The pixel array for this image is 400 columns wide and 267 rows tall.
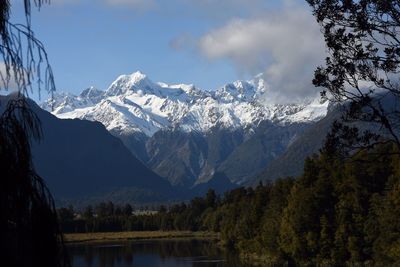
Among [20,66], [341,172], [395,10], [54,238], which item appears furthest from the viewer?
[341,172]

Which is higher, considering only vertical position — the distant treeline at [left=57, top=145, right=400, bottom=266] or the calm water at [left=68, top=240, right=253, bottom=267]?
the distant treeline at [left=57, top=145, right=400, bottom=266]

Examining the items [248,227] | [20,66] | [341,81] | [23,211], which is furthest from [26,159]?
[248,227]

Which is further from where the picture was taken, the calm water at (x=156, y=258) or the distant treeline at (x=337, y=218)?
the calm water at (x=156, y=258)

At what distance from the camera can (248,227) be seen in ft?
427

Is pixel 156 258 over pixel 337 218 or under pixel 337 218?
under

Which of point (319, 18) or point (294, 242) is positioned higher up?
point (319, 18)

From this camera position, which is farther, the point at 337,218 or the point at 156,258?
the point at 156,258

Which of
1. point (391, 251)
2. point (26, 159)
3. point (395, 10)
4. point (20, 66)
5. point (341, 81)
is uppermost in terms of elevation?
point (395, 10)

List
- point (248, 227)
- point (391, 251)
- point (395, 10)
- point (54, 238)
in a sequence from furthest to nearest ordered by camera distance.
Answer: point (248, 227)
point (391, 251)
point (395, 10)
point (54, 238)

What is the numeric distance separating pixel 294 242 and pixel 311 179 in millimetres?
10753

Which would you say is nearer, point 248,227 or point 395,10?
point 395,10

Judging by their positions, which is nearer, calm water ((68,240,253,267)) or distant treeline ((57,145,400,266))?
distant treeline ((57,145,400,266))

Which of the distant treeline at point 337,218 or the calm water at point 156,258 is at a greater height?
the distant treeline at point 337,218

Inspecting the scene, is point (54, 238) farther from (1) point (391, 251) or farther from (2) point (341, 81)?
(1) point (391, 251)
